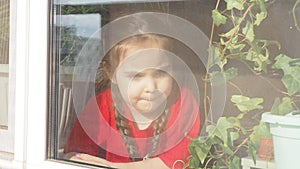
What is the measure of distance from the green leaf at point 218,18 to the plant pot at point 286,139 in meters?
0.27

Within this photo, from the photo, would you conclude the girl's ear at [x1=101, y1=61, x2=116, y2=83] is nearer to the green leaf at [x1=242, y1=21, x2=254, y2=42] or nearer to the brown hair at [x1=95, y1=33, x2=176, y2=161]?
the brown hair at [x1=95, y1=33, x2=176, y2=161]

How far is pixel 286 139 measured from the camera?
84cm

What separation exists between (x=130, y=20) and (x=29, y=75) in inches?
14.9

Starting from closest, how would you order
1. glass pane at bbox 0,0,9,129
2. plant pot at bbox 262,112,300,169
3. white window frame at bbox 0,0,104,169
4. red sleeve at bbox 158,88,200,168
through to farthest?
plant pot at bbox 262,112,300,169, red sleeve at bbox 158,88,200,168, white window frame at bbox 0,0,104,169, glass pane at bbox 0,0,9,129

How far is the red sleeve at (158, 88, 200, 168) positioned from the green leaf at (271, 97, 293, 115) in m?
0.21

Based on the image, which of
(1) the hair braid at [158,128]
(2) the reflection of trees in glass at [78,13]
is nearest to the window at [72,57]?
(2) the reflection of trees in glass at [78,13]

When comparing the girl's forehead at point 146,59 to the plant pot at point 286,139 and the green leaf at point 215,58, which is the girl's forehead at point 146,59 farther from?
the plant pot at point 286,139

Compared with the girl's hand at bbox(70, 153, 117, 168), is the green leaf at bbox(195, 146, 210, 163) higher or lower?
higher

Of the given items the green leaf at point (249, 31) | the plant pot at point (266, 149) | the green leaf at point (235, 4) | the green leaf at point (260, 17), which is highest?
the green leaf at point (235, 4)

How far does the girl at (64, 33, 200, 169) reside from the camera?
1.10 meters

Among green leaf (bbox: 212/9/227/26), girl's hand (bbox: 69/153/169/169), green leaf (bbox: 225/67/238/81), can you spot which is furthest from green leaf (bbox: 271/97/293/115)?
girl's hand (bbox: 69/153/169/169)

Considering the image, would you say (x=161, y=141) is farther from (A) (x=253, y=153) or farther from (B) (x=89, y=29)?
(B) (x=89, y=29)

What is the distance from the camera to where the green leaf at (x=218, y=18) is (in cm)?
100

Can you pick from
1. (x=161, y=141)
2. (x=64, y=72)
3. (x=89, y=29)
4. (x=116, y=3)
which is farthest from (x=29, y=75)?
(x=161, y=141)
